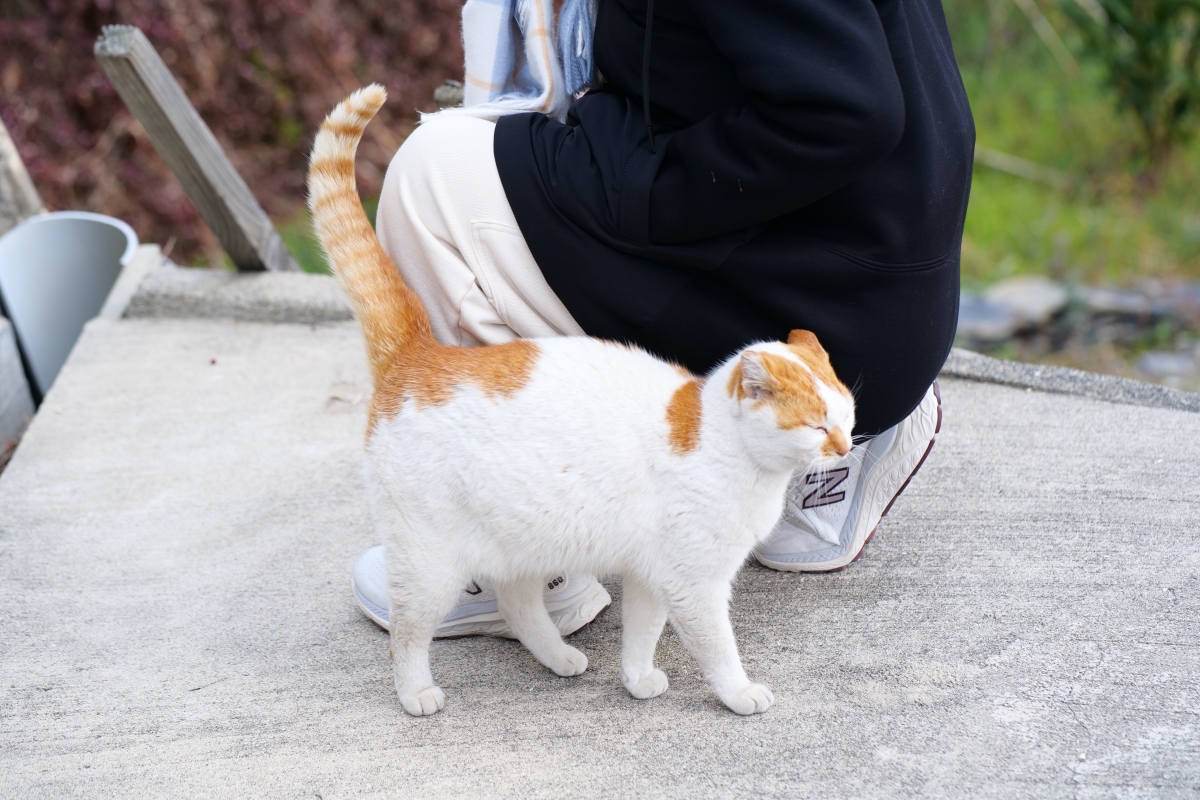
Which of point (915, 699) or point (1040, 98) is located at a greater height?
point (915, 699)

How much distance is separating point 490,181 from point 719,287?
0.40 m

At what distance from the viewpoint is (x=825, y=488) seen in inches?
73.9

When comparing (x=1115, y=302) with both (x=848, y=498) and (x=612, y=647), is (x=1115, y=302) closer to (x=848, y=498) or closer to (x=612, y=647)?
(x=848, y=498)

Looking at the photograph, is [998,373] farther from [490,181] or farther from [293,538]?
[293,538]

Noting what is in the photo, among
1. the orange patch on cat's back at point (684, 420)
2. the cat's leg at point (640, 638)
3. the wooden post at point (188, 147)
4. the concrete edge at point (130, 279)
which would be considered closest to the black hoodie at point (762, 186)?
the orange patch on cat's back at point (684, 420)

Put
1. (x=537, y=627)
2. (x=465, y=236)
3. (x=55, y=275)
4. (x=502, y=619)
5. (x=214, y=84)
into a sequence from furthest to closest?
(x=214, y=84)
(x=55, y=275)
(x=502, y=619)
(x=537, y=627)
(x=465, y=236)

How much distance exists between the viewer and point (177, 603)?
6.35 ft

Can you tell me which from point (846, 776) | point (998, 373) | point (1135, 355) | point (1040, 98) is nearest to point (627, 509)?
point (846, 776)

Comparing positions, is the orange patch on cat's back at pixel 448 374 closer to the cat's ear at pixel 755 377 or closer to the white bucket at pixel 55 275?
the cat's ear at pixel 755 377

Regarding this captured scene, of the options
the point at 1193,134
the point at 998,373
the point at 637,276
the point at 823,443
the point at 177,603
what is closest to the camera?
the point at 823,443

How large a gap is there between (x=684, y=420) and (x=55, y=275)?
2549 mm

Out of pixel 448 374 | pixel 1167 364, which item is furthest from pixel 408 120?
pixel 448 374

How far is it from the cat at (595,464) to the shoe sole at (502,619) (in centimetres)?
25

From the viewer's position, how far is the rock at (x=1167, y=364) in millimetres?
3725
